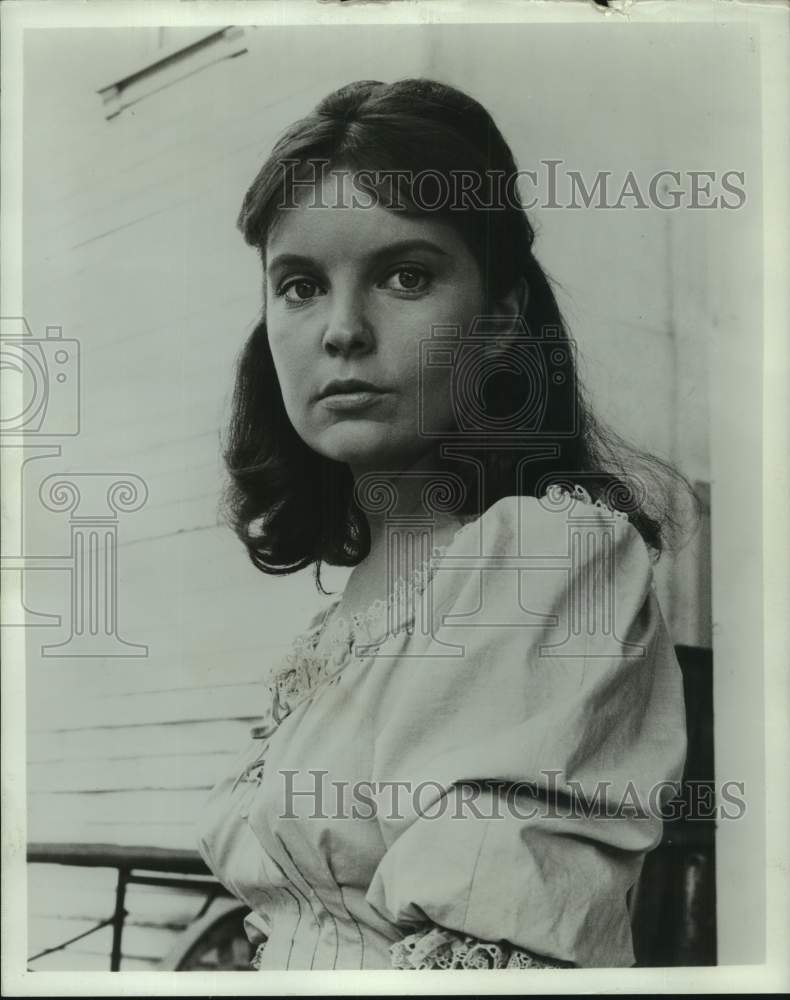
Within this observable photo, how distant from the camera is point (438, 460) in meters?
1.87

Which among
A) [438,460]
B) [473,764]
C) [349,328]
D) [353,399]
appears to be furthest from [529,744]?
[349,328]

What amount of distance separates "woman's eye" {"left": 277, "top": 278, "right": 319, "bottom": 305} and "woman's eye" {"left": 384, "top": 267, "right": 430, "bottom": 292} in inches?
5.0

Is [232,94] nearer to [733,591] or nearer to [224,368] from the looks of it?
[224,368]

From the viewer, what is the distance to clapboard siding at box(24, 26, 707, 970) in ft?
6.18

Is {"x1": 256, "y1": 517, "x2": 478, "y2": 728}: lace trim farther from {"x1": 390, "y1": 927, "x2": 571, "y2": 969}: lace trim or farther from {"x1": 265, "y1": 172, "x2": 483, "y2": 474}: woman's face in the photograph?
{"x1": 390, "y1": 927, "x2": 571, "y2": 969}: lace trim

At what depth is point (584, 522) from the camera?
1855 millimetres

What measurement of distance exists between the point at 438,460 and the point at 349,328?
0.26 meters

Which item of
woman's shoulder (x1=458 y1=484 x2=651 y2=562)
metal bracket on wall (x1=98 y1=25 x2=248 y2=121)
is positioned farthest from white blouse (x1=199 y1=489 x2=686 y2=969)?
metal bracket on wall (x1=98 y1=25 x2=248 y2=121)

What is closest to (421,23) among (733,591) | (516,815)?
(733,591)

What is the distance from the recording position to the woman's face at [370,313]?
6.08 feet

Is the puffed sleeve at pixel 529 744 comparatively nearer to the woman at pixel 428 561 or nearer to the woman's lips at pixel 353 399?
the woman at pixel 428 561

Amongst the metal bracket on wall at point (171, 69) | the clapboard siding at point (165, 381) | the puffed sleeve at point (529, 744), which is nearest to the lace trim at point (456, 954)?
the puffed sleeve at point (529, 744)

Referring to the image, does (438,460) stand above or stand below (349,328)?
below

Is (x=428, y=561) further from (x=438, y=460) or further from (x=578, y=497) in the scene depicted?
(x=578, y=497)
